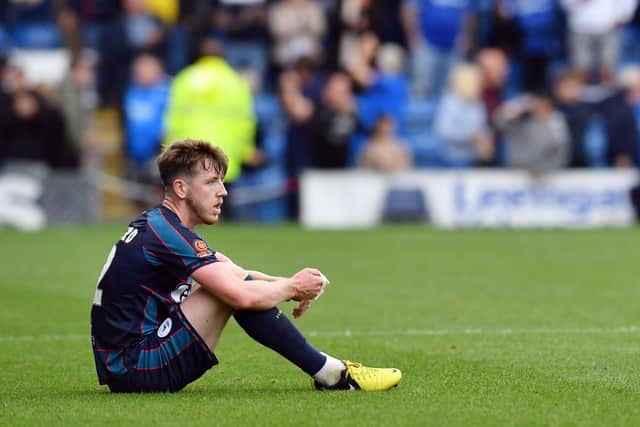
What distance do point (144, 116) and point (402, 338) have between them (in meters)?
13.5

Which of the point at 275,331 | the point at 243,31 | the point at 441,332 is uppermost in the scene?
the point at 243,31

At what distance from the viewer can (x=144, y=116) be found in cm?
2253

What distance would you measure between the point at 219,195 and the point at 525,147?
15.7 metres

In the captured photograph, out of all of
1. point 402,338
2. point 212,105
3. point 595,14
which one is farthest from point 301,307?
point 595,14

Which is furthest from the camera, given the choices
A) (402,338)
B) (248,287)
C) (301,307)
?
(402,338)

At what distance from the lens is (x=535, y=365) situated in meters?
8.12

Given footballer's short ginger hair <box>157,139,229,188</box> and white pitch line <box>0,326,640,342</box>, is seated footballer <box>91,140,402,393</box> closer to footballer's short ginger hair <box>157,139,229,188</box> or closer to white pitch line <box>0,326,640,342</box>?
footballer's short ginger hair <box>157,139,229,188</box>

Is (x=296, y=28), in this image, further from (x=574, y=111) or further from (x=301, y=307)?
(x=301, y=307)

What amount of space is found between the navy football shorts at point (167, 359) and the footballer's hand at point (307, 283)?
52cm

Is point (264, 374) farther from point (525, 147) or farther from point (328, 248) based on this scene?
point (525, 147)

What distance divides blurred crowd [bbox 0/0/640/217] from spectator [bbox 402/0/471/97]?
0.08 feet

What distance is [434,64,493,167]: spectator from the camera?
2342 cm

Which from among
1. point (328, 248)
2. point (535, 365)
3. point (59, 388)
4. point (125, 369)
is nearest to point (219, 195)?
point (125, 369)

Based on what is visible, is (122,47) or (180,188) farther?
(122,47)
